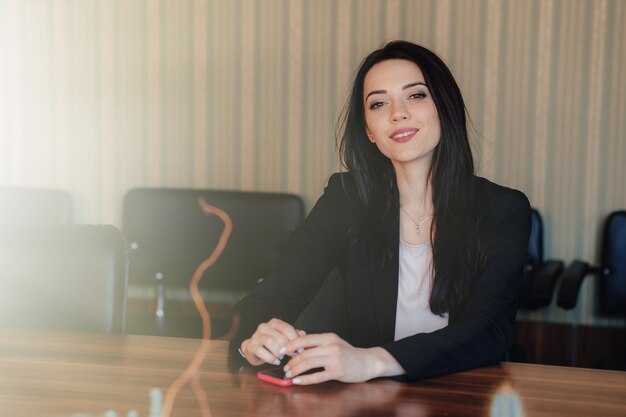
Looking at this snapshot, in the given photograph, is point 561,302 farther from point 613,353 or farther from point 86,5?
point 86,5

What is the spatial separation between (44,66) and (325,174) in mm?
1594

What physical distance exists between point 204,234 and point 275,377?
2.39 meters

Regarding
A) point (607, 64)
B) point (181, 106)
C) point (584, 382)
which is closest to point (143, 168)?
point (181, 106)

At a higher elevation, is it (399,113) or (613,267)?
(399,113)

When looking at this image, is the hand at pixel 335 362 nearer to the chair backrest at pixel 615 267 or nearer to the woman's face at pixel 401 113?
the woman's face at pixel 401 113

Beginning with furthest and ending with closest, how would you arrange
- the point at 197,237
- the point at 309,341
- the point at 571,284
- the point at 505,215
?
the point at 197,237, the point at 571,284, the point at 505,215, the point at 309,341

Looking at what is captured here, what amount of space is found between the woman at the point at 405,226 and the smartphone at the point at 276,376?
31 cm

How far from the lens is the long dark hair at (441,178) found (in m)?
2.11

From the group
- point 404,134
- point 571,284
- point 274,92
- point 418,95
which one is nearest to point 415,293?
point 404,134

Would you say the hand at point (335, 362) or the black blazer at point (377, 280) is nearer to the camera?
the hand at point (335, 362)

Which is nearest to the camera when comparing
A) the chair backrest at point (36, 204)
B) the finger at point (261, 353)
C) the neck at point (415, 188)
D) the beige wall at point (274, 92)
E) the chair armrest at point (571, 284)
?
the finger at point (261, 353)

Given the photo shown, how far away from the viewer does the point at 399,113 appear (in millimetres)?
2189

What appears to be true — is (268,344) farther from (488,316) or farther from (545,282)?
(545,282)

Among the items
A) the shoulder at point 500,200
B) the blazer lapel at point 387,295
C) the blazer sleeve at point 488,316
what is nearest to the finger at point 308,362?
the blazer sleeve at point 488,316
